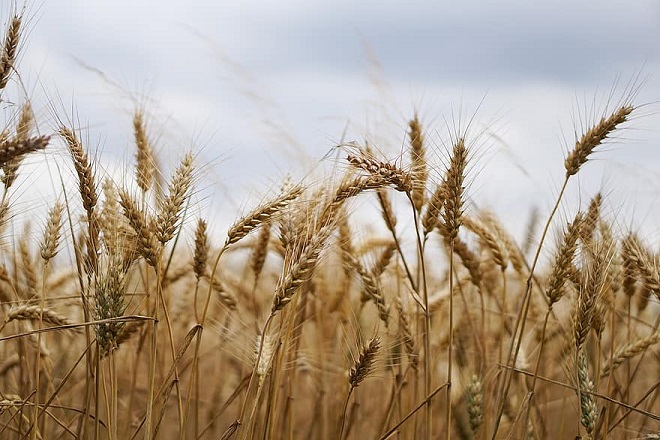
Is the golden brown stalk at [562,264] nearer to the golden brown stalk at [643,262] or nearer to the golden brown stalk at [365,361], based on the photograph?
the golden brown stalk at [643,262]

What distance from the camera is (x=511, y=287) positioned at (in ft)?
16.5

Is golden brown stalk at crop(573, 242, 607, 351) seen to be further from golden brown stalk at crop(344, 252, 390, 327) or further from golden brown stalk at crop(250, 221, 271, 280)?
golden brown stalk at crop(250, 221, 271, 280)

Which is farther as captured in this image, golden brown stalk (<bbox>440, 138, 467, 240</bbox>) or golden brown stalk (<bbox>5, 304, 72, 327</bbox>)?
golden brown stalk (<bbox>5, 304, 72, 327</bbox>)

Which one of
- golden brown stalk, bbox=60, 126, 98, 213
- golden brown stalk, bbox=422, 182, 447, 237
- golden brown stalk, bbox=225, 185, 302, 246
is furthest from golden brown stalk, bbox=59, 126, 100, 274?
golden brown stalk, bbox=422, 182, 447, 237

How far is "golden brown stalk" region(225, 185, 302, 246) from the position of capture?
209 centimetres

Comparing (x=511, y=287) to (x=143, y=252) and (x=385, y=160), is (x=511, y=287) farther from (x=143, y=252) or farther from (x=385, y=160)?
(x=143, y=252)

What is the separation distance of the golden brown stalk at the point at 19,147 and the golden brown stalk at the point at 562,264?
1.57 m

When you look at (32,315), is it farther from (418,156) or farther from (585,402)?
(585,402)

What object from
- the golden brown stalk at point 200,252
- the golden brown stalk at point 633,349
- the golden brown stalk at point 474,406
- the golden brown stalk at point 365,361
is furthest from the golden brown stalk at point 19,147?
the golden brown stalk at point 633,349

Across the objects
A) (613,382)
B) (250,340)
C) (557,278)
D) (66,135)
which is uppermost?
(66,135)

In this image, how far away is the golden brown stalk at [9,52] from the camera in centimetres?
207

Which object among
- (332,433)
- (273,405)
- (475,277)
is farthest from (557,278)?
(332,433)

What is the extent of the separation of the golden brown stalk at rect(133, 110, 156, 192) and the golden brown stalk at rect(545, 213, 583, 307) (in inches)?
52.7

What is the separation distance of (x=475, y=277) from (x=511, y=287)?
6.86 feet
